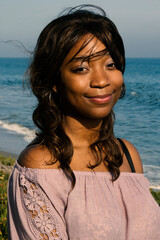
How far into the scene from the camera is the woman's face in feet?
7.44

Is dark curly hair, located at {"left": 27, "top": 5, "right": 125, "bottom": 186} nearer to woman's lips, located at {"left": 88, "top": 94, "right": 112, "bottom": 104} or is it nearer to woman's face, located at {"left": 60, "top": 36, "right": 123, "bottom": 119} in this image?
woman's face, located at {"left": 60, "top": 36, "right": 123, "bottom": 119}

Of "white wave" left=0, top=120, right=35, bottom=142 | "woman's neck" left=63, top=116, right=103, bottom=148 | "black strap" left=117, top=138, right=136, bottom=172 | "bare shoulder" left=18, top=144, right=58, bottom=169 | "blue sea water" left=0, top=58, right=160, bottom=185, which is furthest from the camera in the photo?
"white wave" left=0, top=120, right=35, bottom=142

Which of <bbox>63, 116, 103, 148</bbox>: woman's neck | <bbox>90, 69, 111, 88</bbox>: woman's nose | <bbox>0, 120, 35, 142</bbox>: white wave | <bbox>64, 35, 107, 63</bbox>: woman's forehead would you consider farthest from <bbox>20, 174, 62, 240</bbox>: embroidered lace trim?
<bbox>0, 120, 35, 142</bbox>: white wave

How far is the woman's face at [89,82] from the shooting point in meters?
2.27

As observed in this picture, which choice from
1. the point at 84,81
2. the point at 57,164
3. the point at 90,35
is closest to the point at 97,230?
the point at 57,164

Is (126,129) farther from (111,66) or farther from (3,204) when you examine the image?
(111,66)

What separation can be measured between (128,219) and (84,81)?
855 mm

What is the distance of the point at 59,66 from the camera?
232cm

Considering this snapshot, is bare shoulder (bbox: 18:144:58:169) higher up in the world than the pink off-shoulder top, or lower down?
higher up

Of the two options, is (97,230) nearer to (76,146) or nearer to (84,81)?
(76,146)

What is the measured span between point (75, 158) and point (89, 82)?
0.50 metres

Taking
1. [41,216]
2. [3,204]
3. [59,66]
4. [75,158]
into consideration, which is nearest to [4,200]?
[3,204]

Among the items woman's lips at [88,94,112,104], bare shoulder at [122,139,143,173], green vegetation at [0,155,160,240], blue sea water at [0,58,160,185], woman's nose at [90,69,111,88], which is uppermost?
woman's nose at [90,69,111,88]

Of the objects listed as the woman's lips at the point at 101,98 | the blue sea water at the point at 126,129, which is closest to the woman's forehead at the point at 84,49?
the woman's lips at the point at 101,98
